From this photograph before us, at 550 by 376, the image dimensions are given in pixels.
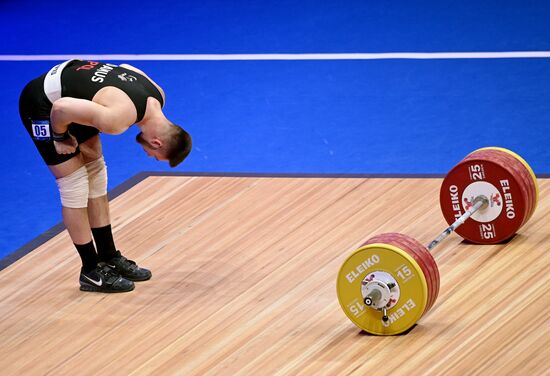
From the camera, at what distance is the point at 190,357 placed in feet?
12.2

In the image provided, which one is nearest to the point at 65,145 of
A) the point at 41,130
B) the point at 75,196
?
the point at 41,130

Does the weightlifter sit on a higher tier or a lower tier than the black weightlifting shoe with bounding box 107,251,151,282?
higher

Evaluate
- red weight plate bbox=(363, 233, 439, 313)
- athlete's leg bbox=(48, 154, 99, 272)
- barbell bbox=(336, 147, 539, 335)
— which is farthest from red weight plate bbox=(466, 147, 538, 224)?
athlete's leg bbox=(48, 154, 99, 272)

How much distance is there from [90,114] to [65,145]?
22cm

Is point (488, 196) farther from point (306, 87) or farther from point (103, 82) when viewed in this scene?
point (306, 87)

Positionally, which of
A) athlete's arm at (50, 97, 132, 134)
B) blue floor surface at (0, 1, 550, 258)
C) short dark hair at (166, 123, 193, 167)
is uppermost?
athlete's arm at (50, 97, 132, 134)

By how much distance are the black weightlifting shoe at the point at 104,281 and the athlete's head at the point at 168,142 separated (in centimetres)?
56

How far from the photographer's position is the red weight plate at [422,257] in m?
3.61

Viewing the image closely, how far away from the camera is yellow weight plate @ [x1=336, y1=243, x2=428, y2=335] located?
3596mm

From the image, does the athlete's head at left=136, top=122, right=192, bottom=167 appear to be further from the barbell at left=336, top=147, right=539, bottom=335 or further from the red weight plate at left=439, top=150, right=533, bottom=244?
the red weight plate at left=439, top=150, right=533, bottom=244

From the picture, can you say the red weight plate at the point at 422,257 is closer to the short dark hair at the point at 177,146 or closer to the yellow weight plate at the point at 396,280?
the yellow weight plate at the point at 396,280

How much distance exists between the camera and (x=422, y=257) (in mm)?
3631

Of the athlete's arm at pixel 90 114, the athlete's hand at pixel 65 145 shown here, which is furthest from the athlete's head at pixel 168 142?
the athlete's hand at pixel 65 145

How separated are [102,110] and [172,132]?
0.90 ft
